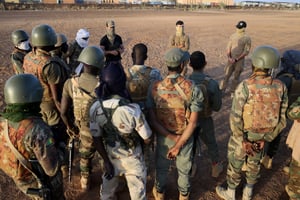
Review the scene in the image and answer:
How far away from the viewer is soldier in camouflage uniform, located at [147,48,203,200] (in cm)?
319

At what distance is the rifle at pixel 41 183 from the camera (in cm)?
253

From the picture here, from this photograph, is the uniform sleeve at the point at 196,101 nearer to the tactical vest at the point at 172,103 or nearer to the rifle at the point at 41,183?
the tactical vest at the point at 172,103

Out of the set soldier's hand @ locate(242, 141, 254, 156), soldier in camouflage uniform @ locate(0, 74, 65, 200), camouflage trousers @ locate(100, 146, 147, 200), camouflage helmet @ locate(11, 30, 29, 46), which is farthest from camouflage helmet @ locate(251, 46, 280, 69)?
camouflage helmet @ locate(11, 30, 29, 46)

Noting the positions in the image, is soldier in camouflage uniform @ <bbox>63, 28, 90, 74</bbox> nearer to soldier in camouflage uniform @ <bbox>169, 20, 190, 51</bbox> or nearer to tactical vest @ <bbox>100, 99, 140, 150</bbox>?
soldier in camouflage uniform @ <bbox>169, 20, 190, 51</bbox>

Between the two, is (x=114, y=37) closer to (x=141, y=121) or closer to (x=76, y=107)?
(x=76, y=107)

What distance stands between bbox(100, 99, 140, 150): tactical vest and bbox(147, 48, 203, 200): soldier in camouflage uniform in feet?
1.68

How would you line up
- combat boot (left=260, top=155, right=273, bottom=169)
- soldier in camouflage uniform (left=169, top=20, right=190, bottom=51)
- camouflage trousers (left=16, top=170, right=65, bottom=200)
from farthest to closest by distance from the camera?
1. soldier in camouflage uniform (left=169, top=20, right=190, bottom=51)
2. combat boot (left=260, top=155, right=273, bottom=169)
3. camouflage trousers (left=16, top=170, right=65, bottom=200)

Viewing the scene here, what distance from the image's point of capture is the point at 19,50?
5.18 m

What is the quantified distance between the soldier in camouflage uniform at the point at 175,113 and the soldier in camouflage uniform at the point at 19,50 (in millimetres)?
2910

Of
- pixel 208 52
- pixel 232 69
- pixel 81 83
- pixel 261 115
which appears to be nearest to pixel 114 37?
pixel 232 69

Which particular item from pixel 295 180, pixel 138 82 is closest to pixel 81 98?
pixel 138 82

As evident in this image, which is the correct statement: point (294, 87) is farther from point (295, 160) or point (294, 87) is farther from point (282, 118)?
point (295, 160)

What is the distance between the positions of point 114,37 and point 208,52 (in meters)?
7.58

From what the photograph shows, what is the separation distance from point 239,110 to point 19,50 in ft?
13.4
